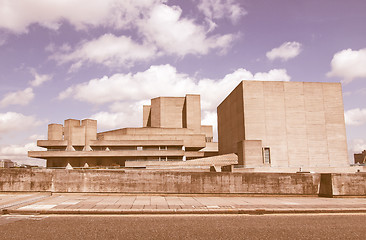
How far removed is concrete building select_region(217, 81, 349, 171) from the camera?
6366 centimetres

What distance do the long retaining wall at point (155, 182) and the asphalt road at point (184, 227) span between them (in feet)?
14.9

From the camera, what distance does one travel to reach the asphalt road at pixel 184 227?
6.98 metres

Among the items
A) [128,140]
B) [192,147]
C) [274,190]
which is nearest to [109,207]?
[274,190]

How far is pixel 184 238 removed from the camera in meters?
6.72

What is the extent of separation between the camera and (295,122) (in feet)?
214

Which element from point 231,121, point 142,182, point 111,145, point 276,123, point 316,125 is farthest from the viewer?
point 111,145

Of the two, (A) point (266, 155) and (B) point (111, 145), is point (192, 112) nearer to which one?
(B) point (111, 145)

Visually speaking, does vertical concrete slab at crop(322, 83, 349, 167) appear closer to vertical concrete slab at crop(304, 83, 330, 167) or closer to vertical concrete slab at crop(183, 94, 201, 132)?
vertical concrete slab at crop(304, 83, 330, 167)

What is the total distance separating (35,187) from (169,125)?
9087 centimetres

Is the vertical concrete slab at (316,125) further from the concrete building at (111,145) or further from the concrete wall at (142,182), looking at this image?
the concrete wall at (142,182)

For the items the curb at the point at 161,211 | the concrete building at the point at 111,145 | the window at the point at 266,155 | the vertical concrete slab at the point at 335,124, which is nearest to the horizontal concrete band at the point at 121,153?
the concrete building at the point at 111,145

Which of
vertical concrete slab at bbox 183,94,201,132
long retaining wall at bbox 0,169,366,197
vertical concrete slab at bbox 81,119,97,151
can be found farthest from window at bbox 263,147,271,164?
long retaining wall at bbox 0,169,366,197

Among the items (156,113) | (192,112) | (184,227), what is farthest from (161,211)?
(156,113)

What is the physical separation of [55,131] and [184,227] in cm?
8847
